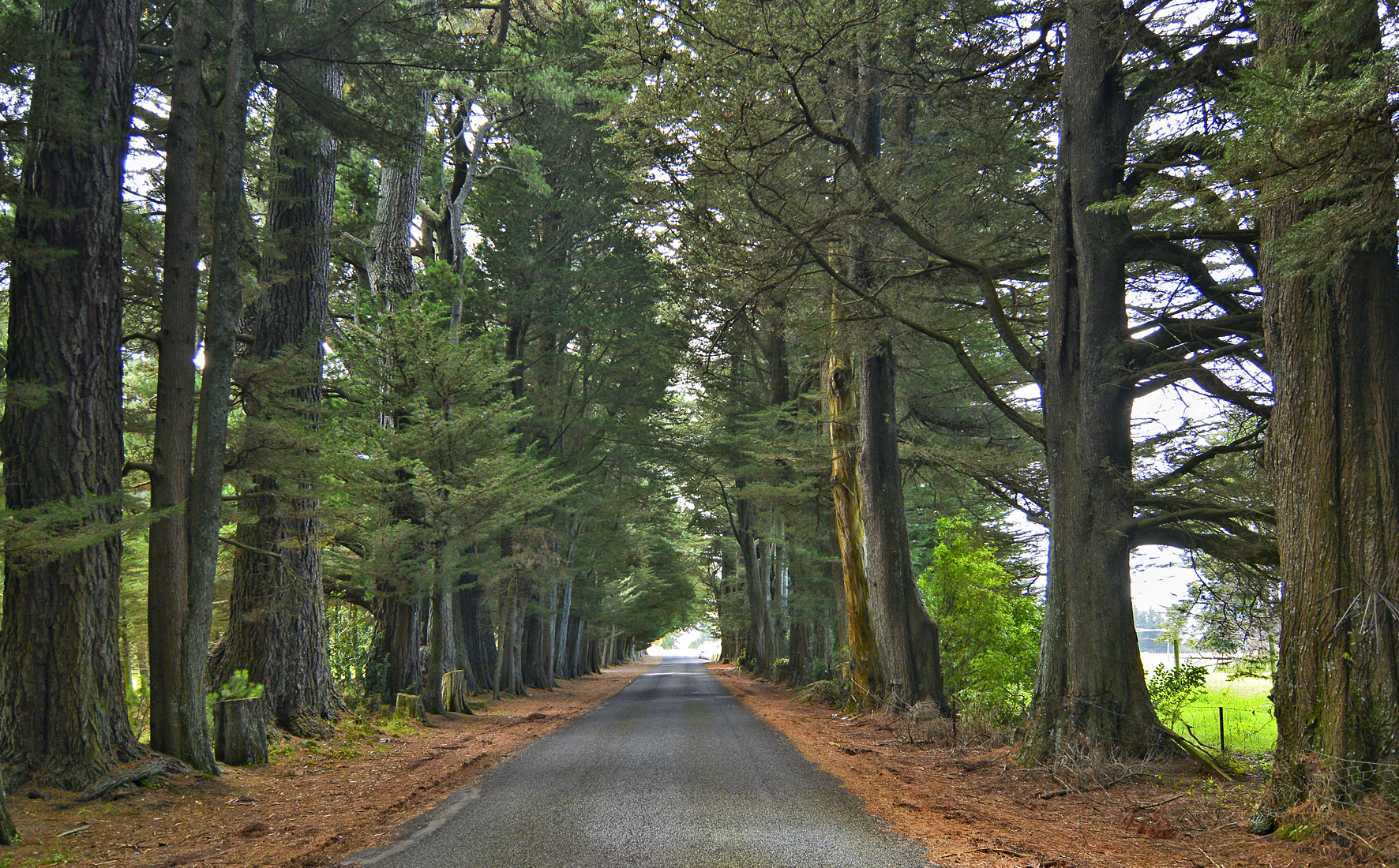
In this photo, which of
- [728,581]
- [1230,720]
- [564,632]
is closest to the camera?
[1230,720]

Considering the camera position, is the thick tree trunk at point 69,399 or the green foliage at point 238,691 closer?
the thick tree trunk at point 69,399

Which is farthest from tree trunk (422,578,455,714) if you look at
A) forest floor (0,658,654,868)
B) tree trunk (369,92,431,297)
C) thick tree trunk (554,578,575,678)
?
thick tree trunk (554,578,575,678)

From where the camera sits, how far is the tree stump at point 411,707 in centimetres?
1333

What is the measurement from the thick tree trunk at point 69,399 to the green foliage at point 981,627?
437 inches

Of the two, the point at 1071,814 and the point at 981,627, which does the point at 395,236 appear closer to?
the point at 981,627

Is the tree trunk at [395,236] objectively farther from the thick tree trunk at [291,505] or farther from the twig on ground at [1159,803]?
the twig on ground at [1159,803]

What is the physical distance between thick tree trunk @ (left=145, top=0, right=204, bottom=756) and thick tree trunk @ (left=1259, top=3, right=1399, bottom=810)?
9.29 m

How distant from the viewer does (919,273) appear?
958cm

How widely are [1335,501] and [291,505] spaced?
11.5m

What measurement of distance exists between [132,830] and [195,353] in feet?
15.1

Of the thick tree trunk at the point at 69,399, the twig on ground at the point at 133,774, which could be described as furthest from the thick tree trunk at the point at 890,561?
the thick tree trunk at the point at 69,399

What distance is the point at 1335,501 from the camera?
211 inches

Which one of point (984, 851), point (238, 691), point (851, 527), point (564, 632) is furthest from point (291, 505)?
point (564, 632)

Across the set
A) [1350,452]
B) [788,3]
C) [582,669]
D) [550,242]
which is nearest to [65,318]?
[788,3]
